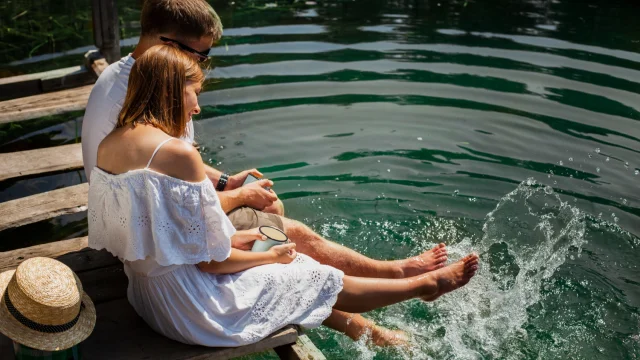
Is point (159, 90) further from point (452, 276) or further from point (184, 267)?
point (452, 276)

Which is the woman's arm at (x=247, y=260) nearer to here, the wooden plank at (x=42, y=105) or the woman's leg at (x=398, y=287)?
the woman's leg at (x=398, y=287)

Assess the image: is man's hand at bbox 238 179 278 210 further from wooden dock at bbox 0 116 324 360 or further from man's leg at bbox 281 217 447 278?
wooden dock at bbox 0 116 324 360

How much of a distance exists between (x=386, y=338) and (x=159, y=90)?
179 cm

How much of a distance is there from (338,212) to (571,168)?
6.55 ft

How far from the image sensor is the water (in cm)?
418

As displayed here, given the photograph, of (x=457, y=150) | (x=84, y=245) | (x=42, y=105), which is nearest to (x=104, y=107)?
(x=84, y=245)

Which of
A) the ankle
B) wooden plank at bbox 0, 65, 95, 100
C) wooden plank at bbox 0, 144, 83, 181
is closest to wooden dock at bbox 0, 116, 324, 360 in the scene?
wooden plank at bbox 0, 144, 83, 181

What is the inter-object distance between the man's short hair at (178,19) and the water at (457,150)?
67.3 inches

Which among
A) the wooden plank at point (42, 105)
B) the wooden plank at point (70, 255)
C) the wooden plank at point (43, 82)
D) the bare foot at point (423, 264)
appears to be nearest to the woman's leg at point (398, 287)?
the bare foot at point (423, 264)

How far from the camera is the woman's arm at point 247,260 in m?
3.05

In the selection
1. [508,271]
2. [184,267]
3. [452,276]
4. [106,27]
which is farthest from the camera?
[106,27]

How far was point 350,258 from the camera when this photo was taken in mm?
3945

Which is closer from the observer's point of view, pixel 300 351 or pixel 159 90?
pixel 159 90

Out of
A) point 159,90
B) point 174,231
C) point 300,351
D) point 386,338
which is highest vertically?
point 159,90
